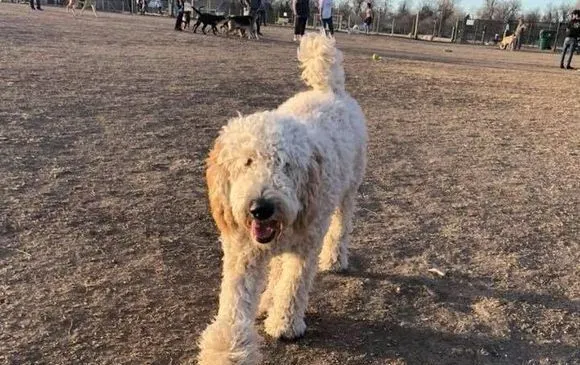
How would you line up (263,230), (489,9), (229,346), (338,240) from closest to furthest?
1. (229,346)
2. (263,230)
3. (338,240)
4. (489,9)

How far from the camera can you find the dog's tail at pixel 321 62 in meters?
3.93

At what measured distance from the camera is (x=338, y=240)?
12.3ft

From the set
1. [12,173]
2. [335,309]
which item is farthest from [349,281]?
[12,173]

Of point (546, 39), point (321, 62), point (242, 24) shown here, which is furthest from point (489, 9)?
point (321, 62)

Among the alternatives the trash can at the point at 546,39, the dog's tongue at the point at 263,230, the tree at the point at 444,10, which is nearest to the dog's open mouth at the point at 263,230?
the dog's tongue at the point at 263,230

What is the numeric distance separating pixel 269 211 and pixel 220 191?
1.05ft

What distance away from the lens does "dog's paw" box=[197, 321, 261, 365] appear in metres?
2.27

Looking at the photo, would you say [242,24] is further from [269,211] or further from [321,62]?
[269,211]

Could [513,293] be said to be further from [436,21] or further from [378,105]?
[436,21]

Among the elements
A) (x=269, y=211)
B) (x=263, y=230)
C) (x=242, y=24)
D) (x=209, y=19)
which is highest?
(x=209, y=19)

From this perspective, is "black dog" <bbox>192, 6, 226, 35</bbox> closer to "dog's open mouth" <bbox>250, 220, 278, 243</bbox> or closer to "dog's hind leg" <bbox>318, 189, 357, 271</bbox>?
"dog's hind leg" <bbox>318, 189, 357, 271</bbox>

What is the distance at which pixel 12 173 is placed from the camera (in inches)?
186

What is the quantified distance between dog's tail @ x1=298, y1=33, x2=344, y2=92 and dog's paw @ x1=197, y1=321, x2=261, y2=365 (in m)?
2.12

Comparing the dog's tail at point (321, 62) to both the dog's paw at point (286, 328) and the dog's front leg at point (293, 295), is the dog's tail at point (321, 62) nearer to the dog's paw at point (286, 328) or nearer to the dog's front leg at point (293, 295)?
the dog's front leg at point (293, 295)
